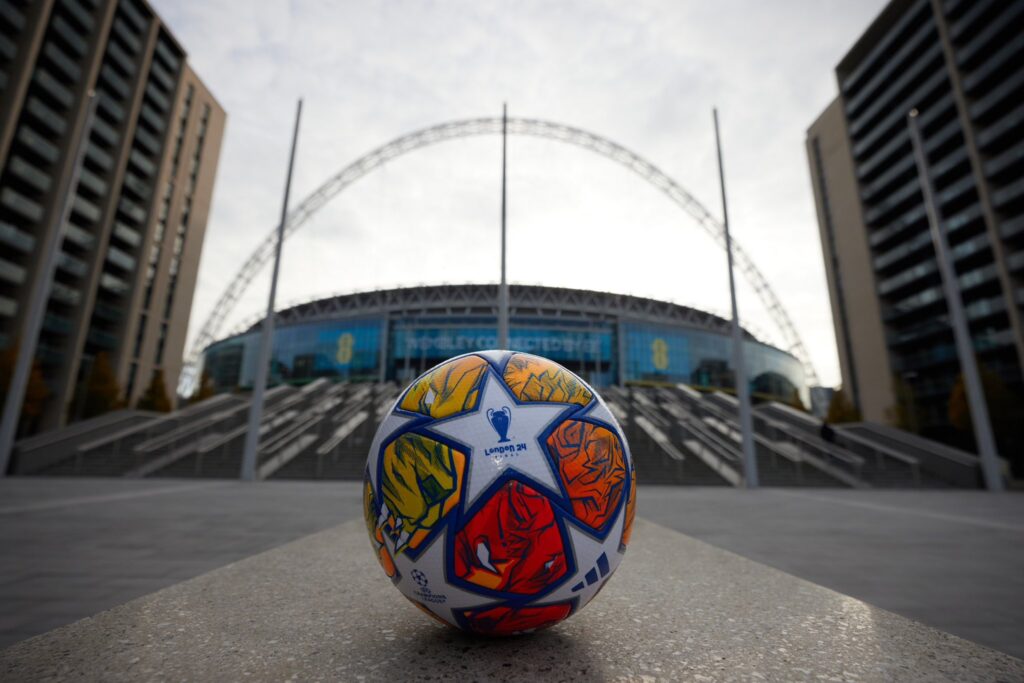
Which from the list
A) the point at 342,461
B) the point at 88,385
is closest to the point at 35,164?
the point at 88,385

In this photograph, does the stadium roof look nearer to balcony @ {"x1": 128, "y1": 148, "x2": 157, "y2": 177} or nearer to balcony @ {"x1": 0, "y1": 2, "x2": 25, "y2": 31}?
balcony @ {"x1": 128, "y1": 148, "x2": 157, "y2": 177}

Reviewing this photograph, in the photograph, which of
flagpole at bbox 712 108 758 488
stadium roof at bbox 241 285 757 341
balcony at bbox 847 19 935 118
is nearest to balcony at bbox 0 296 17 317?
stadium roof at bbox 241 285 757 341

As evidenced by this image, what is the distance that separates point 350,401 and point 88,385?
29.0 metres

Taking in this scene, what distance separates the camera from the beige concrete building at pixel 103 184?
41.2 metres

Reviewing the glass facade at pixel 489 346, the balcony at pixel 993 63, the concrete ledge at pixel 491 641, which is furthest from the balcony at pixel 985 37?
the concrete ledge at pixel 491 641

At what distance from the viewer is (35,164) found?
43.5 metres

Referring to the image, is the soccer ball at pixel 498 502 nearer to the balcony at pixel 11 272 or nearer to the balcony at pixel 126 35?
the balcony at pixel 11 272

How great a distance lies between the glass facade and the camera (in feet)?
182

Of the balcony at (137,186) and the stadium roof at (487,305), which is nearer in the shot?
the balcony at (137,186)

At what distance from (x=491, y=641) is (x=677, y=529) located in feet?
19.4

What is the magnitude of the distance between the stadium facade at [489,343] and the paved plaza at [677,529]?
41.0 m

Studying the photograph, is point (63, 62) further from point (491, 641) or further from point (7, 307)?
point (491, 641)

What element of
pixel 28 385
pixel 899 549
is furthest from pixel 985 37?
pixel 28 385

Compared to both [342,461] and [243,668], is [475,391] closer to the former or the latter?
[243,668]
